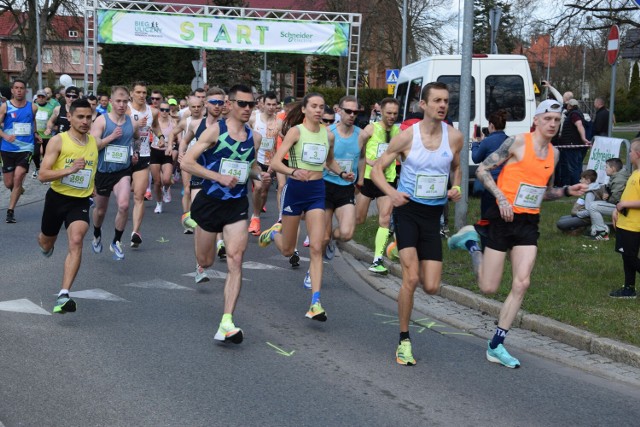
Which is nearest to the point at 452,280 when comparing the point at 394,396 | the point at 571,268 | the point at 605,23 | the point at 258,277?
the point at 571,268

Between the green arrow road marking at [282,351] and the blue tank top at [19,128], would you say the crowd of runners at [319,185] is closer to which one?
the green arrow road marking at [282,351]

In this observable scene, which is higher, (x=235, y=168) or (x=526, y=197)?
(x=235, y=168)

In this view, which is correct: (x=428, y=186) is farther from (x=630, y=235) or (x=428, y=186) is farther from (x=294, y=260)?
(x=294, y=260)

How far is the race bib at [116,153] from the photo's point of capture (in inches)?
397

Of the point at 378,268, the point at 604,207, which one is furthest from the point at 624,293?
the point at 604,207

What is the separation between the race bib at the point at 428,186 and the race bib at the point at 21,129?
968 centimetres

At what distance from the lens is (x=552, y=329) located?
698 cm

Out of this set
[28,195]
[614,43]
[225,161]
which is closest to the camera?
[225,161]

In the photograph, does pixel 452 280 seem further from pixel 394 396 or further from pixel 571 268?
pixel 394 396

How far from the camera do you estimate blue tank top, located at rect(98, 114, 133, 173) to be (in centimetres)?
1006

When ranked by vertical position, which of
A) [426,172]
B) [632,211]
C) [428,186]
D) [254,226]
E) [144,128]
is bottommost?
[254,226]

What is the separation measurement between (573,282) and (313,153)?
3018 millimetres

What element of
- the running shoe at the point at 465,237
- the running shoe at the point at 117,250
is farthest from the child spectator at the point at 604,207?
the running shoe at the point at 117,250

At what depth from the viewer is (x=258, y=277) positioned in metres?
9.62
